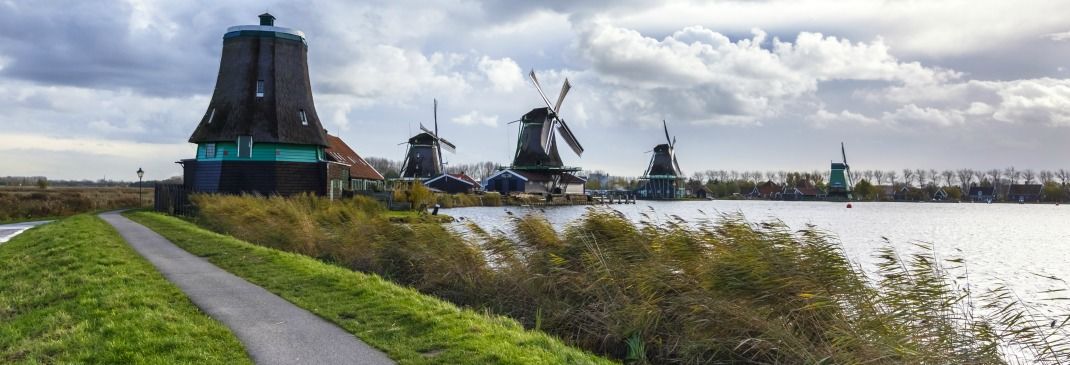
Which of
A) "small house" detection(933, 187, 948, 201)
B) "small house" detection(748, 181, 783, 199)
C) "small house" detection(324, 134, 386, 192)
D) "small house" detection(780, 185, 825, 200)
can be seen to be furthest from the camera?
"small house" detection(748, 181, 783, 199)

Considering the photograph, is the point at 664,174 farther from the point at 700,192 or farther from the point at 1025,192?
the point at 1025,192

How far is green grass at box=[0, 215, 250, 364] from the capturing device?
21.0 ft

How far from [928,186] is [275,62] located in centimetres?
13084

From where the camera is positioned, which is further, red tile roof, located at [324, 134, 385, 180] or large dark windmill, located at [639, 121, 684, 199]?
large dark windmill, located at [639, 121, 684, 199]

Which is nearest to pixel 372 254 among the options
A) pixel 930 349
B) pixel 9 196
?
pixel 930 349

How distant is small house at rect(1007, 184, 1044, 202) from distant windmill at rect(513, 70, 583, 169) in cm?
9769

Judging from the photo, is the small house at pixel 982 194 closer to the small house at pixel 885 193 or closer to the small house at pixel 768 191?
the small house at pixel 885 193

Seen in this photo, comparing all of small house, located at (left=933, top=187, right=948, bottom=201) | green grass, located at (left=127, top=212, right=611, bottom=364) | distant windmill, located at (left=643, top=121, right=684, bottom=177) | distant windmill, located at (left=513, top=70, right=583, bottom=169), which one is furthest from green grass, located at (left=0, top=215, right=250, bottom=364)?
small house, located at (left=933, top=187, right=948, bottom=201)

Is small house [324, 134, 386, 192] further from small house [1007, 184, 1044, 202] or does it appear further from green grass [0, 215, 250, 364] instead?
small house [1007, 184, 1044, 202]

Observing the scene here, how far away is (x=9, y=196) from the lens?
38094 mm

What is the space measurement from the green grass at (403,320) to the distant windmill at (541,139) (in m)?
58.9

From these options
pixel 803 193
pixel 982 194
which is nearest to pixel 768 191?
pixel 803 193

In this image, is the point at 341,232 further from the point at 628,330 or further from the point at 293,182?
the point at 293,182

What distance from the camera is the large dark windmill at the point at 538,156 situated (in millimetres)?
71312
